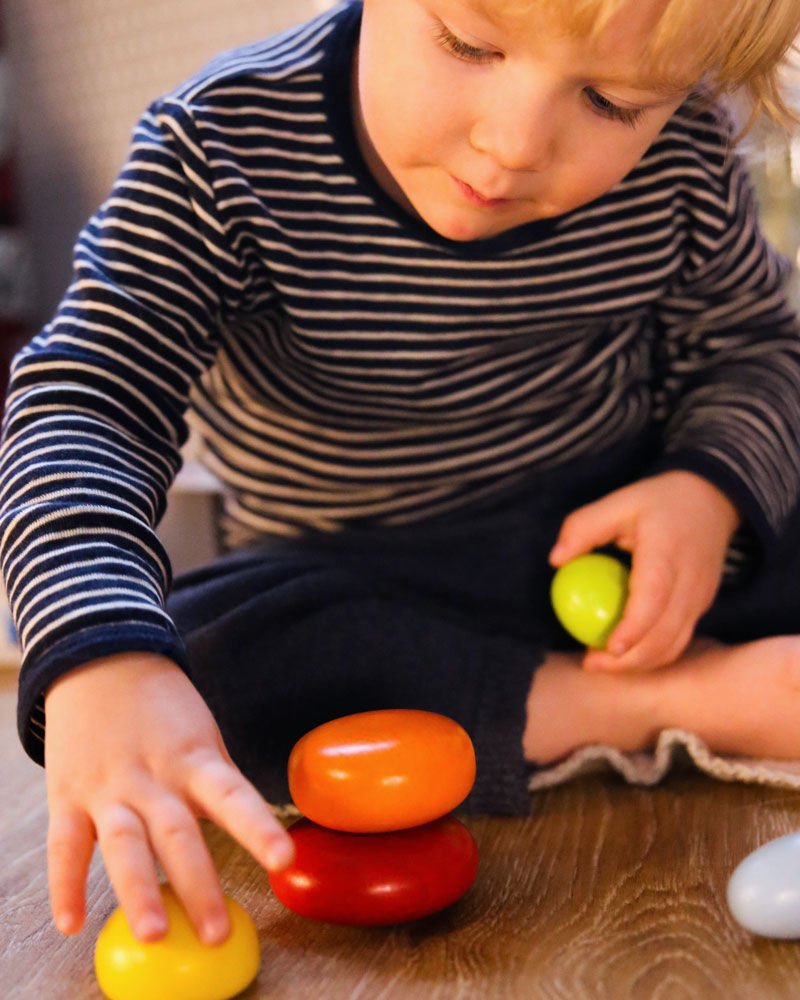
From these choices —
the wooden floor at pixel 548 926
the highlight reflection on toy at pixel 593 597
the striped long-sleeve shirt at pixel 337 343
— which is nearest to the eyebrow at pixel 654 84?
the striped long-sleeve shirt at pixel 337 343

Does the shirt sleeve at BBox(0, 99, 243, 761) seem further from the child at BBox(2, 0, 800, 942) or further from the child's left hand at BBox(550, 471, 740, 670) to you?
the child's left hand at BBox(550, 471, 740, 670)

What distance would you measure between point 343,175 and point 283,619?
1.13ft

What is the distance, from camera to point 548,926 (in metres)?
0.60

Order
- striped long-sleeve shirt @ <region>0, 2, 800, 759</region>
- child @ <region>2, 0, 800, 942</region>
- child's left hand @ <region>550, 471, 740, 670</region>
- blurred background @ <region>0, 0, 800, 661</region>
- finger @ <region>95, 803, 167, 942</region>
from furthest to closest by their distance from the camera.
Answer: blurred background @ <region>0, 0, 800, 661</region>, child's left hand @ <region>550, 471, 740, 670</region>, striped long-sleeve shirt @ <region>0, 2, 800, 759</region>, child @ <region>2, 0, 800, 942</region>, finger @ <region>95, 803, 167, 942</region>

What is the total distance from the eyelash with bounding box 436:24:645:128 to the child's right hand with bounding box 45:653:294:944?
1.28 feet

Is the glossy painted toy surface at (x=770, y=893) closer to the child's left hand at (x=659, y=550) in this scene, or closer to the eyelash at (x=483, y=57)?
the child's left hand at (x=659, y=550)

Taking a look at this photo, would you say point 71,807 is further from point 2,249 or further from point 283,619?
point 2,249

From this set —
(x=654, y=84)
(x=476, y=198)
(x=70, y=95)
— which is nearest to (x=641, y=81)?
(x=654, y=84)

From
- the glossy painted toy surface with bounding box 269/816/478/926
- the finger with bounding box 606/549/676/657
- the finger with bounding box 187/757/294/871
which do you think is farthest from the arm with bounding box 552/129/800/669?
the finger with bounding box 187/757/294/871

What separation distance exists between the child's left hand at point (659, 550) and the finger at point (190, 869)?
0.39 meters

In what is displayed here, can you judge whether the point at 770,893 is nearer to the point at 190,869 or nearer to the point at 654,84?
the point at 190,869

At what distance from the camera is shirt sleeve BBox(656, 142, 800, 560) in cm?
90

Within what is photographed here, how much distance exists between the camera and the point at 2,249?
169cm

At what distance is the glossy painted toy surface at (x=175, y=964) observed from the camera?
1.70 ft
